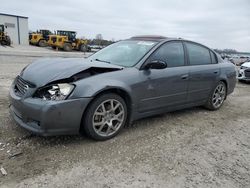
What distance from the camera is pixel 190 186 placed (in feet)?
9.18

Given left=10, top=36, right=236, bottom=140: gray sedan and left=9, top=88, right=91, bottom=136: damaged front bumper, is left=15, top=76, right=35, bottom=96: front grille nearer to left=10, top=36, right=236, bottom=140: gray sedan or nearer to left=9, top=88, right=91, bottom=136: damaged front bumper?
left=10, top=36, right=236, bottom=140: gray sedan

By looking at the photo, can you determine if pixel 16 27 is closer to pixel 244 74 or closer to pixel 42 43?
pixel 42 43

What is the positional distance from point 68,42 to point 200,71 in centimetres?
2832

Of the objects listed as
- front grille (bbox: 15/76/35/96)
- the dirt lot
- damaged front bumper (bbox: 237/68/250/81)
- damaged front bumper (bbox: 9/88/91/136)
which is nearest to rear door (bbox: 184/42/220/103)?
the dirt lot

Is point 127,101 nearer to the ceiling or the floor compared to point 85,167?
nearer to the ceiling

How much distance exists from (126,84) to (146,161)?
3.76 ft

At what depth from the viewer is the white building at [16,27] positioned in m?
43.4

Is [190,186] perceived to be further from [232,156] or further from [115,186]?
[232,156]

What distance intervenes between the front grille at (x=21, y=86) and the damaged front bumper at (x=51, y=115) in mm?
129

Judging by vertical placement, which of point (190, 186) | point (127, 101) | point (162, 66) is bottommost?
point (190, 186)

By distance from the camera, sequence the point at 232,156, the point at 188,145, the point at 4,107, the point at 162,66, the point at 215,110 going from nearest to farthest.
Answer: the point at 232,156 → the point at 188,145 → the point at 162,66 → the point at 4,107 → the point at 215,110

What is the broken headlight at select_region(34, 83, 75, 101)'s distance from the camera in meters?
3.25

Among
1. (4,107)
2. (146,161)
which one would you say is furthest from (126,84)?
(4,107)

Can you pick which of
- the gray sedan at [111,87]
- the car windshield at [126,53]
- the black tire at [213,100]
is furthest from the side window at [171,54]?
the black tire at [213,100]
